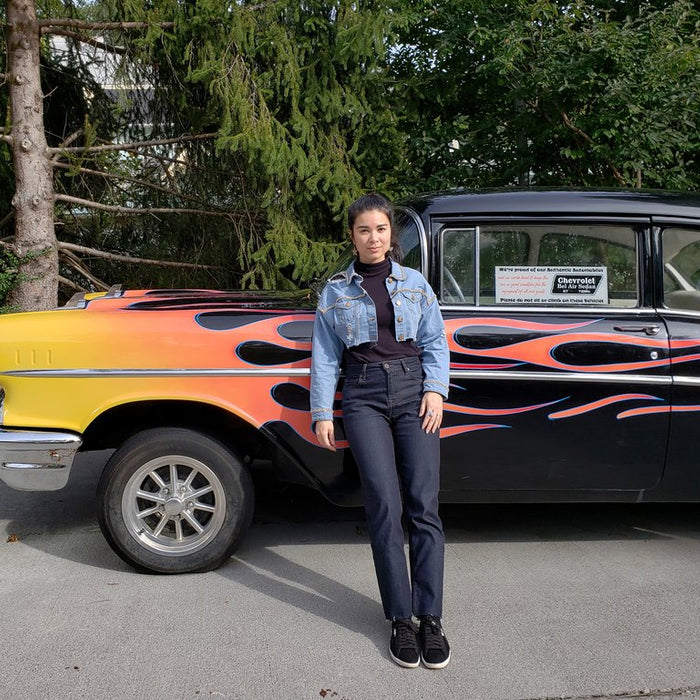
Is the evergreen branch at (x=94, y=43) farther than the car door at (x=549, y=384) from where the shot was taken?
Yes

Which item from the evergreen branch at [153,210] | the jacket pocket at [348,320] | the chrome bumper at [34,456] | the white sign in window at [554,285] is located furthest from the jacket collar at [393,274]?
the evergreen branch at [153,210]

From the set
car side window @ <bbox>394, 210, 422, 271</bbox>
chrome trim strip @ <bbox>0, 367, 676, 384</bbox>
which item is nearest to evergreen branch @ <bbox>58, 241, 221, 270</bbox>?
chrome trim strip @ <bbox>0, 367, 676, 384</bbox>

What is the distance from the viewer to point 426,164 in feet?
28.2

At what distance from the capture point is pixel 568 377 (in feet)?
11.8

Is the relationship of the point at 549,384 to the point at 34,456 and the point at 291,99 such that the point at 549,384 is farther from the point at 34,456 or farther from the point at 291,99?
the point at 291,99

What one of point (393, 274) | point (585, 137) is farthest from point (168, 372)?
point (585, 137)

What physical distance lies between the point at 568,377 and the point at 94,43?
24.4 ft

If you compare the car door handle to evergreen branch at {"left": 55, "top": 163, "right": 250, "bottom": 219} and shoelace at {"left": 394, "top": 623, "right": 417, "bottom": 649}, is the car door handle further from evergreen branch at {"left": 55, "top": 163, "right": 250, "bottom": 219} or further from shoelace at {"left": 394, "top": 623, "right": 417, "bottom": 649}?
evergreen branch at {"left": 55, "top": 163, "right": 250, "bottom": 219}

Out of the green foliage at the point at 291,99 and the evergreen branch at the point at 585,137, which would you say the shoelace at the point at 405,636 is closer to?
the green foliage at the point at 291,99

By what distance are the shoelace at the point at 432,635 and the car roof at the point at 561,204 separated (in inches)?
76.3

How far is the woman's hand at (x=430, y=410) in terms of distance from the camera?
10.1 ft

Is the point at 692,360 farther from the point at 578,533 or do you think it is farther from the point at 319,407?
the point at 319,407

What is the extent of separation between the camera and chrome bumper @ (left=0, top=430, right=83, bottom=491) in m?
3.56

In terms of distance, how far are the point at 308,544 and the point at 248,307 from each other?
4.54 feet
